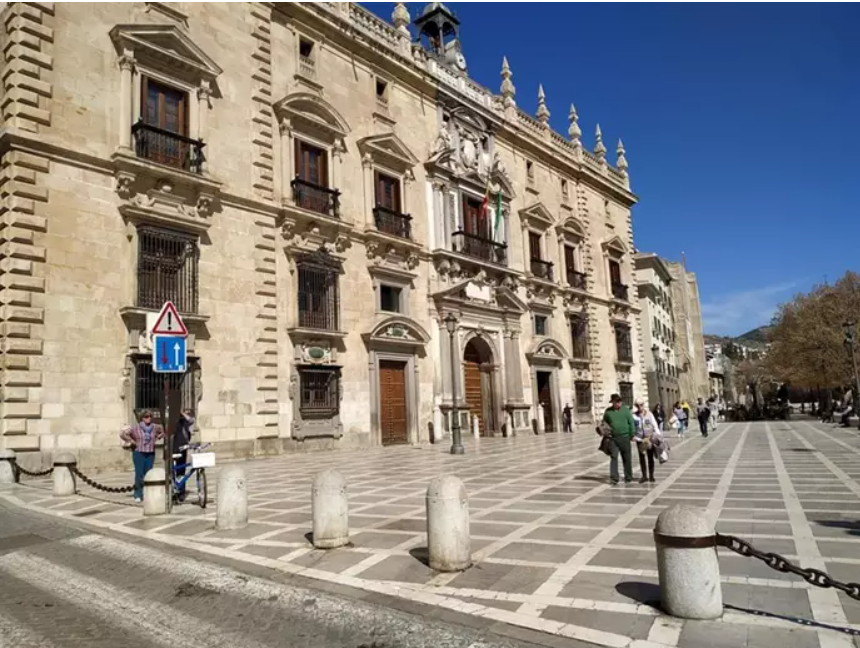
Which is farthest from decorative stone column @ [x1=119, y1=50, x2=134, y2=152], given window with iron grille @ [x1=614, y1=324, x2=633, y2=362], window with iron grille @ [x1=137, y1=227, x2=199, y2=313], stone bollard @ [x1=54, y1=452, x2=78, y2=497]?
window with iron grille @ [x1=614, y1=324, x2=633, y2=362]

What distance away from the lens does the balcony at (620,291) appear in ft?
118

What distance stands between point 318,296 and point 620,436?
1125 cm

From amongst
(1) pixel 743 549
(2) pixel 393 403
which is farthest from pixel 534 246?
(1) pixel 743 549

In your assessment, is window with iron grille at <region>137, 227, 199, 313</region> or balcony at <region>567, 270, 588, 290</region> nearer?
window with iron grille at <region>137, 227, 199, 313</region>

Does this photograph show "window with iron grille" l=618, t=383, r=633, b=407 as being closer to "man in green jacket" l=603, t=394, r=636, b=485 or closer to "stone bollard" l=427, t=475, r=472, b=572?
"man in green jacket" l=603, t=394, r=636, b=485

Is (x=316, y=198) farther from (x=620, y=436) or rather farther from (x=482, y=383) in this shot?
(x=620, y=436)

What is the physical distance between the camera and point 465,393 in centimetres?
2453

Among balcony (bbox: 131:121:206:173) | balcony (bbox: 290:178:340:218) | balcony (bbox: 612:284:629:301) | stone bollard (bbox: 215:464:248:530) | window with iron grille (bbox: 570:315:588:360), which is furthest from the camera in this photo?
balcony (bbox: 612:284:629:301)

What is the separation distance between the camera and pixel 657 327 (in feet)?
173

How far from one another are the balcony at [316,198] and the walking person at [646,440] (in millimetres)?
11902

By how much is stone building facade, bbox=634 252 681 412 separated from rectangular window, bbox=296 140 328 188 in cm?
3180

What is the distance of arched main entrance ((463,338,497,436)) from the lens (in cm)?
2558

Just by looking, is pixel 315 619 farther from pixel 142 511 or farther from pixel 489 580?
pixel 142 511

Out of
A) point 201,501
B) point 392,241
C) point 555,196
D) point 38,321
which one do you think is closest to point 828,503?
point 201,501
